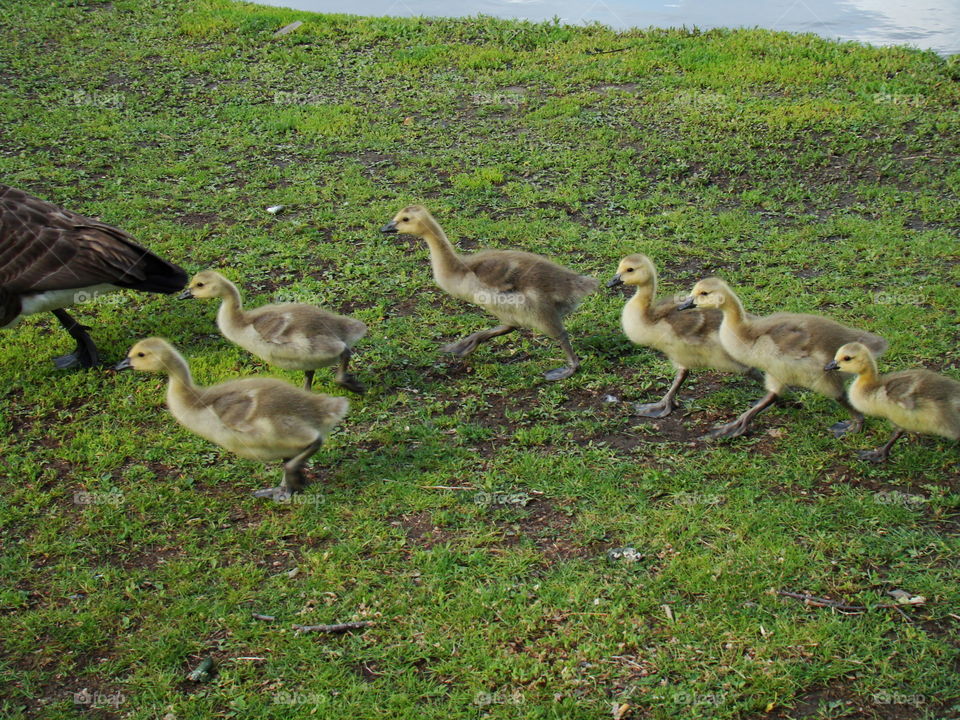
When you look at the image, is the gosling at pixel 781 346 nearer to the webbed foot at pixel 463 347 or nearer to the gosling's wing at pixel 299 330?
the webbed foot at pixel 463 347

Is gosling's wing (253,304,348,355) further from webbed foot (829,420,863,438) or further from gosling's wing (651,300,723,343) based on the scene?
webbed foot (829,420,863,438)

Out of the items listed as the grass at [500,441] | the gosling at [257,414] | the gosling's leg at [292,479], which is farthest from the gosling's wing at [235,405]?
the grass at [500,441]

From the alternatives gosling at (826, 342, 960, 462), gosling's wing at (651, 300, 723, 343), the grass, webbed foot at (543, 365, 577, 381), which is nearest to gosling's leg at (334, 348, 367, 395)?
the grass

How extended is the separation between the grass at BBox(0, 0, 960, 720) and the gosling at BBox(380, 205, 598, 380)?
0.84 ft

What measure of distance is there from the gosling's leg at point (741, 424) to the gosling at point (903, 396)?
551 millimetres

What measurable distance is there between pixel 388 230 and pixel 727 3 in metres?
12.0

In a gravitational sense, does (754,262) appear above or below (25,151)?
below

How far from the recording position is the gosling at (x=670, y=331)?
20.2ft

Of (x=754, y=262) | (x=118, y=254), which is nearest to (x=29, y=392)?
(x=118, y=254)

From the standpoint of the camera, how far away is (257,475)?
582cm

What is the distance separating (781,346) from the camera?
19.0 ft

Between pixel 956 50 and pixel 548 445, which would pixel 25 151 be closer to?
pixel 548 445

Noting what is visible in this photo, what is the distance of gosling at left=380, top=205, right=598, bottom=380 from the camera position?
6.72 meters

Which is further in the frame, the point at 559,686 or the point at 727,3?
the point at 727,3
